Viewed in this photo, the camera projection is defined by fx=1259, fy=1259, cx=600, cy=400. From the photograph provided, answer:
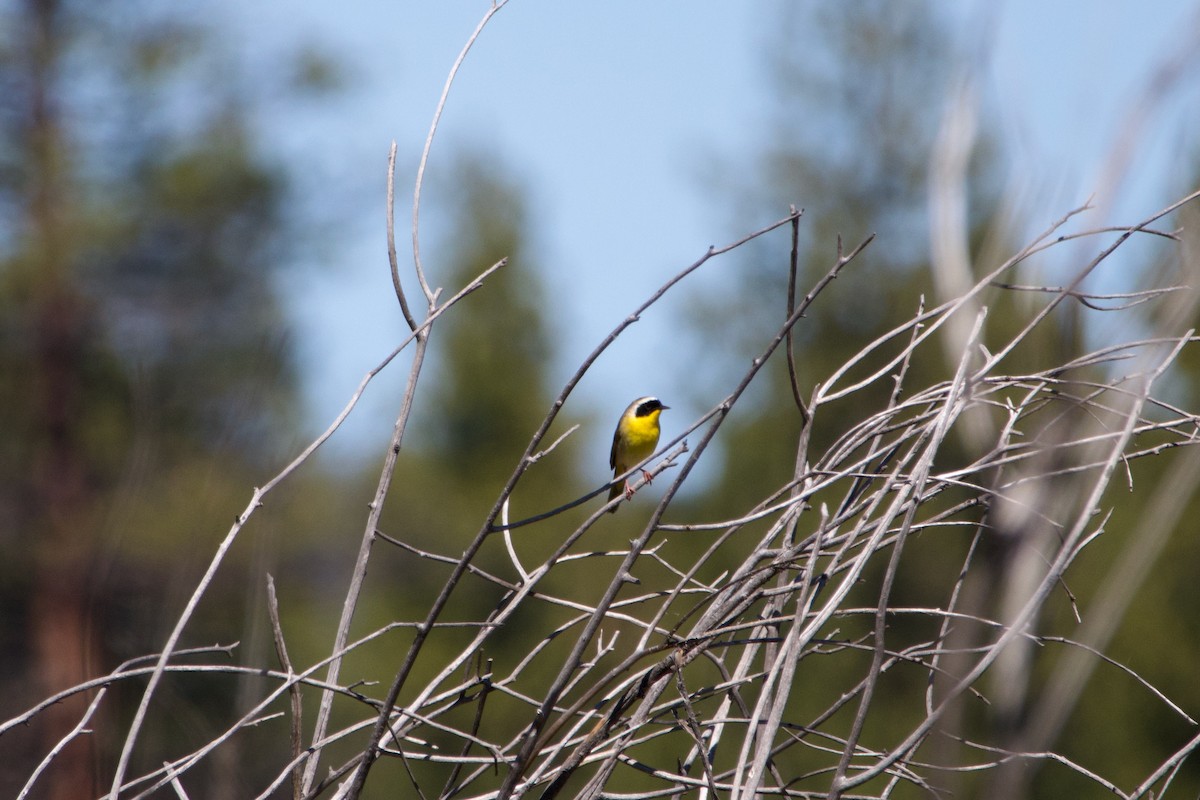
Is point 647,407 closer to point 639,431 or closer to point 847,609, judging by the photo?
point 639,431

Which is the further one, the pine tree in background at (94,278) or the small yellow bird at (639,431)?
the pine tree in background at (94,278)

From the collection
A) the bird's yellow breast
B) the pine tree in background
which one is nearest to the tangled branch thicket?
the bird's yellow breast

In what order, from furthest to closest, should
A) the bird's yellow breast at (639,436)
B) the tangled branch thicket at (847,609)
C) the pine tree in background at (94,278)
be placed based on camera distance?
1. the pine tree in background at (94,278)
2. the bird's yellow breast at (639,436)
3. the tangled branch thicket at (847,609)

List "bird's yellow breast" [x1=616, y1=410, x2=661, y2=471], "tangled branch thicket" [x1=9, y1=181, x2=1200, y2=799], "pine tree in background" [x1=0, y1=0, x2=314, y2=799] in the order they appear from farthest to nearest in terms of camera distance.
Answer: "pine tree in background" [x1=0, y1=0, x2=314, y2=799] → "bird's yellow breast" [x1=616, y1=410, x2=661, y2=471] → "tangled branch thicket" [x1=9, y1=181, x2=1200, y2=799]

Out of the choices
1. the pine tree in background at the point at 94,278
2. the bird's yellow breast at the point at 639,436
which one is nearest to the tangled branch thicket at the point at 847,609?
the bird's yellow breast at the point at 639,436

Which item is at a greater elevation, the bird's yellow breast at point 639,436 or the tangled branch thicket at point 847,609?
the tangled branch thicket at point 847,609

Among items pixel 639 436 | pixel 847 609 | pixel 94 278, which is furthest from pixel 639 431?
pixel 94 278

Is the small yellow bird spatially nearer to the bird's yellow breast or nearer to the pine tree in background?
the bird's yellow breast

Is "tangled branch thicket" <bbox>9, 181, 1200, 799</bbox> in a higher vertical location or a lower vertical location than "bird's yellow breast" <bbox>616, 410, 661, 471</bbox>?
higher

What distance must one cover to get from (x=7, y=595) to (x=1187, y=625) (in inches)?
575

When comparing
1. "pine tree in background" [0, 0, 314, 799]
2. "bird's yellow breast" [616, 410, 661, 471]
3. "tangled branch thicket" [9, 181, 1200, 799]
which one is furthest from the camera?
"pine tree in background" [0, 0, 314, 799]

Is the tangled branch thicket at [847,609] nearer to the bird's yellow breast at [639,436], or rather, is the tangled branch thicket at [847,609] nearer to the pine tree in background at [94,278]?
the bird's yellow breast at [639,436]

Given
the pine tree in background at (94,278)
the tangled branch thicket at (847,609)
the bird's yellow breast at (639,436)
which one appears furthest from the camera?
the pine tree in background at (94,278)

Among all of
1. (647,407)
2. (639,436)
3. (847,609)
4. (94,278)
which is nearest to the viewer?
(847,609)
